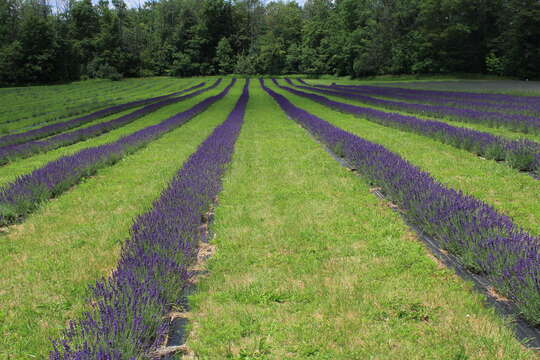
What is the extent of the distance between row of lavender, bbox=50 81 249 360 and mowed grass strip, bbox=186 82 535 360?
350mm

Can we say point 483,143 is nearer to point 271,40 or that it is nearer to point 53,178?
point 53,178

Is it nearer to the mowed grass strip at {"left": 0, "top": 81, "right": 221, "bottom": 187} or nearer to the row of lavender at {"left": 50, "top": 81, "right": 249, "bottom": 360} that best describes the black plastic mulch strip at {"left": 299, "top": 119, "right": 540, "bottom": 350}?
the row of lavender at {"left": 50, "top": 81, "right": 249, "bottom": 360}

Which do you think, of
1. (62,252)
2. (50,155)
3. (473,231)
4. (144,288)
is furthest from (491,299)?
(50,155)

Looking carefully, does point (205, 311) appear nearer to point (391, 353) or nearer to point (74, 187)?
point (391, 353)

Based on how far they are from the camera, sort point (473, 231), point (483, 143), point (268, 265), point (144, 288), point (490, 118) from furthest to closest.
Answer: point (490, 118) → point (483, 143) → point (268, 265) → point (473, 231) → point (144, 288)

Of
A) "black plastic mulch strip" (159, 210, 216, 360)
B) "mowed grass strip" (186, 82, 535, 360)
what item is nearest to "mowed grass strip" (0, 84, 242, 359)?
"black plastic mulch strip" (159, 210, 216, 360)

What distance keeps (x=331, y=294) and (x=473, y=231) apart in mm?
1920

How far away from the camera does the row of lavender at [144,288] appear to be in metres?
2.53

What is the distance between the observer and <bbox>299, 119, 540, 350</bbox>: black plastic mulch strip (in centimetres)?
297

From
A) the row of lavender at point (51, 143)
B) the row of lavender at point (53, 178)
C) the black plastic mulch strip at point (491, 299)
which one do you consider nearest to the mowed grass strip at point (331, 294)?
the black plastic mulch strip at point (491, 299)

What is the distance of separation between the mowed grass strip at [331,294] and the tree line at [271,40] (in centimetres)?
5482

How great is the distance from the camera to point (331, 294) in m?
3.61

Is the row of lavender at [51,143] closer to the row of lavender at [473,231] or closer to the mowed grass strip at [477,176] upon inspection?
the row of lavender at [473,231]

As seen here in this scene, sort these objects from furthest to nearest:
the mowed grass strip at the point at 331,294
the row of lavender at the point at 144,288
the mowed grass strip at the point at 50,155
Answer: the mowed grass strip at the point at 50,155 < the mowed grass strip at the point at 331,294 < the row of lavender at the point at 144,288
